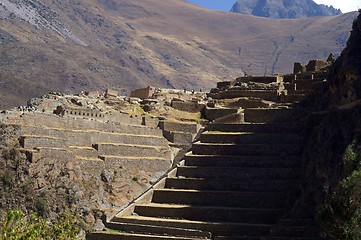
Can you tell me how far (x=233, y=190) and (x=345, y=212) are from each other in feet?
49.9

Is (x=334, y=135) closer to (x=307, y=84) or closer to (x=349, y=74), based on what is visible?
(x=349, y=74)

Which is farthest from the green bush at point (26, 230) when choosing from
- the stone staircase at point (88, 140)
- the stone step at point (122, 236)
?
the stone staircase at point (88, 140)

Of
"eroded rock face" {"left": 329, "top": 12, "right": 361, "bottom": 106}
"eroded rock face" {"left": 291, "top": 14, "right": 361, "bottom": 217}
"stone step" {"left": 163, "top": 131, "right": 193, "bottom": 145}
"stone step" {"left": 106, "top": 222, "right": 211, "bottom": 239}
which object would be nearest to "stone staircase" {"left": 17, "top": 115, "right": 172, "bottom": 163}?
"stone step" {"left": 163, "top": 131, "right": 193, "bottom": 145}

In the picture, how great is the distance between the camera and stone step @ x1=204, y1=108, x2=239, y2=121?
164 feet

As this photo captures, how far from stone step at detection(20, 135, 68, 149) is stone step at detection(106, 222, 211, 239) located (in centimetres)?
630

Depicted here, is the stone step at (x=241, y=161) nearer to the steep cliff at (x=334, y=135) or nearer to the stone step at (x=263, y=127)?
the steep cliff at (x=334, y=135)

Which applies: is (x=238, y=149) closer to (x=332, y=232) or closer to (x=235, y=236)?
(x=235, y=236)

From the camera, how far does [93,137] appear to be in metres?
46.0

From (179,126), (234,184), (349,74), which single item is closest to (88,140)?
(179,126)

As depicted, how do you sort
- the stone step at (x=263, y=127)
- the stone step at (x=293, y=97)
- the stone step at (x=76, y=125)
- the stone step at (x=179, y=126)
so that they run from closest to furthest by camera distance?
the stone step at (x=263, y=127), the stone step at (x=76, y=125), the stone step at (x=293, y=97), the stone step at (x=179, y=126)

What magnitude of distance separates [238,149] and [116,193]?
7740mm

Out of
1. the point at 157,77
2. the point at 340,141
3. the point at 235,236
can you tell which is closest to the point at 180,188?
the point at 235,236

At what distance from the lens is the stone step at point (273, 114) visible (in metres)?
43.5

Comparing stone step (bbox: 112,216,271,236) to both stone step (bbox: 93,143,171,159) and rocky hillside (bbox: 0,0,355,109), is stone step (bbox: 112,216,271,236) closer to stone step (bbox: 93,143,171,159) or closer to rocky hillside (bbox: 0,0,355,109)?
stone step (bbox: 93,143,171,159)
